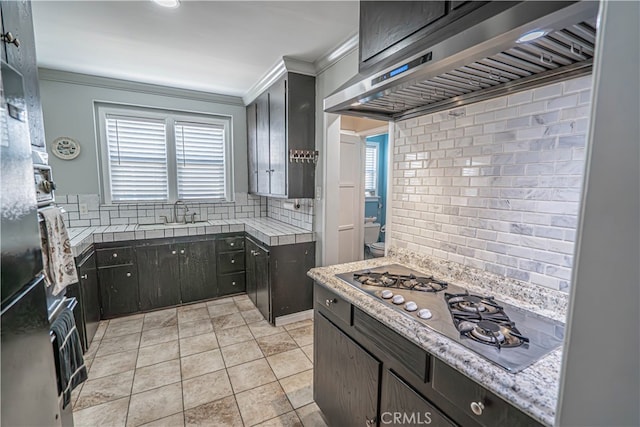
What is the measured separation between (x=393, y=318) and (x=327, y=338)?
61cm

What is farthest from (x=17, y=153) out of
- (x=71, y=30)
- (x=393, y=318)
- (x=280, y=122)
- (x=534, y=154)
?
(x=280, y=122)

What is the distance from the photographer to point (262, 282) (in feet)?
10.2

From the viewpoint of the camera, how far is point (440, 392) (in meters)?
0.97

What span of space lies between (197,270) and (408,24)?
329cm

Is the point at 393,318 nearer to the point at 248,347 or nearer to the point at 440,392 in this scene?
the point at 440,392

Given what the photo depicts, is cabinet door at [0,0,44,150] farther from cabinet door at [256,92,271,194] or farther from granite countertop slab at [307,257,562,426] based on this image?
cabinet door at [256,92,271,194]

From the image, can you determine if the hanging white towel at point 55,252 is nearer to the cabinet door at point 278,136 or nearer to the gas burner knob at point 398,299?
the gas burner knob at point 398,299

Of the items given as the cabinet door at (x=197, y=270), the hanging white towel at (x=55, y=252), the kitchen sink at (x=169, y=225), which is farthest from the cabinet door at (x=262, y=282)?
the hanging white towel at (x=55, y=252)

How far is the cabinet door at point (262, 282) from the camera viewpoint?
296 cm

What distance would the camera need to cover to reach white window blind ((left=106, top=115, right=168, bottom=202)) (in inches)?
135

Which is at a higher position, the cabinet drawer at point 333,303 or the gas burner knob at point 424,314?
the gas burner knob at point 424,314

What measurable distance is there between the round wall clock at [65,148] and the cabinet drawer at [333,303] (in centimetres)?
329

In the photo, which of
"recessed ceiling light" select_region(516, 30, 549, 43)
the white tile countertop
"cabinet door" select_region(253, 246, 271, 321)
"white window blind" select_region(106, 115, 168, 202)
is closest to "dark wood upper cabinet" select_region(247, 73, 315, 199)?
the white tile countertop

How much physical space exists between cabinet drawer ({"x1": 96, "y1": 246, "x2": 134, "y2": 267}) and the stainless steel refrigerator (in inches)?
93.6
